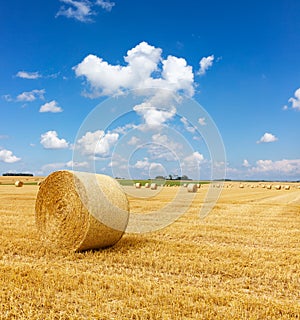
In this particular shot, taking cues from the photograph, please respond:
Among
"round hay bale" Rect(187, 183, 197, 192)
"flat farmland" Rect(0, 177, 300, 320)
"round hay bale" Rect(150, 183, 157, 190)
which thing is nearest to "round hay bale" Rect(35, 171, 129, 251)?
"flat farmland" Rect(0, 177, 300, 320)

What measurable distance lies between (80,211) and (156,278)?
2.80 meters

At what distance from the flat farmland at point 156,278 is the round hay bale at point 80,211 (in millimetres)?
333

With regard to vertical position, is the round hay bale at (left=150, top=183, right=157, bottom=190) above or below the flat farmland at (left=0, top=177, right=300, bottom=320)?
above

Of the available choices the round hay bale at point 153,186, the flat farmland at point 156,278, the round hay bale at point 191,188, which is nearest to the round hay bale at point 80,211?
the flat farmland at point 156,278

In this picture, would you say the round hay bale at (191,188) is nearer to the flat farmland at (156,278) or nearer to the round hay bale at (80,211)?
the flat farmland at (156,278)

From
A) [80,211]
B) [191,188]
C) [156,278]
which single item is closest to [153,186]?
[191,188]

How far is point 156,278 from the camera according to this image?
5.85 metres

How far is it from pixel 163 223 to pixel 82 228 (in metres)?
4.99

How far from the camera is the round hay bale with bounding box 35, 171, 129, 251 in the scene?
784cm

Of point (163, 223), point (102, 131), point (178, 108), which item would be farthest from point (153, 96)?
point (163, 223)

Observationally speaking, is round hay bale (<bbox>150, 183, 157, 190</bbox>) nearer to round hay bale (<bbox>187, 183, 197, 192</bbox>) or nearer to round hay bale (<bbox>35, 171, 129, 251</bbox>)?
round hay bale (<bbox>187, 183, 197, 192</bbox>)

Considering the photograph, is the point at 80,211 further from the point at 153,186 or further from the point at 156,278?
the point at 153,186

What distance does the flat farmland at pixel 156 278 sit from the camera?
179 inches

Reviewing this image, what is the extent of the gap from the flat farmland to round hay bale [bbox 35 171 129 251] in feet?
Answer: 1.09
